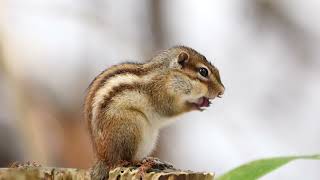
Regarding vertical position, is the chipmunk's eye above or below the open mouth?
above

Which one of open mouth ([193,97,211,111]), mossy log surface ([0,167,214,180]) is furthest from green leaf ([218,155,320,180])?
open mouth ([193,97,211,111])

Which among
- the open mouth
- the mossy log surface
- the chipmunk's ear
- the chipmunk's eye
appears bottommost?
the mossy log surface

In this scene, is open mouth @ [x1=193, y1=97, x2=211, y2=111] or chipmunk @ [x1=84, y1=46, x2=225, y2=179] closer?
chipmunk @ [x1=84, y1=46, x2=225, y2=179]

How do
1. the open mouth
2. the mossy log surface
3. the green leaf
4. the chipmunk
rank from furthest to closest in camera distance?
the open mouth → the chipmunk → the mossy log surface → the green leaf

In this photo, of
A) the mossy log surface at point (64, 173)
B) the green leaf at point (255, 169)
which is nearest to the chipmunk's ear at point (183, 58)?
the mossy log surface at point (64, 173)

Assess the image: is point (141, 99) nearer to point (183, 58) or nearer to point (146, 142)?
point (146, 142)

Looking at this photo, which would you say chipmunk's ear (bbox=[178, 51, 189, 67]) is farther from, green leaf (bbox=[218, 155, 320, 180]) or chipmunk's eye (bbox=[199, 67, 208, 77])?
green leaf (bbox=[218, 155, 320, 180])

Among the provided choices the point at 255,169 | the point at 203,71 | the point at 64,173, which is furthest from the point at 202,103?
the point at 255,169

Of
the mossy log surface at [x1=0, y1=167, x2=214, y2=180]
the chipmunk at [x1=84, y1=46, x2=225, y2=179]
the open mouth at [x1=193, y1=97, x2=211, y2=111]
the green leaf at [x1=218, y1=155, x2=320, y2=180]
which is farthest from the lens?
the open mouth at [x1=193, y1=97, x2=211, y2=111]

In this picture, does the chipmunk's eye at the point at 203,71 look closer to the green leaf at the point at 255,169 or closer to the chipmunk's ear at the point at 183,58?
the chipmunk's ear at the point at 183,58

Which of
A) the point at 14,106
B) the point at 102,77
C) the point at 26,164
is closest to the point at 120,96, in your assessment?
the point at 102,77

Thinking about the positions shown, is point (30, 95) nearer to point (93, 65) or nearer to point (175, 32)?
point (93, 65)
